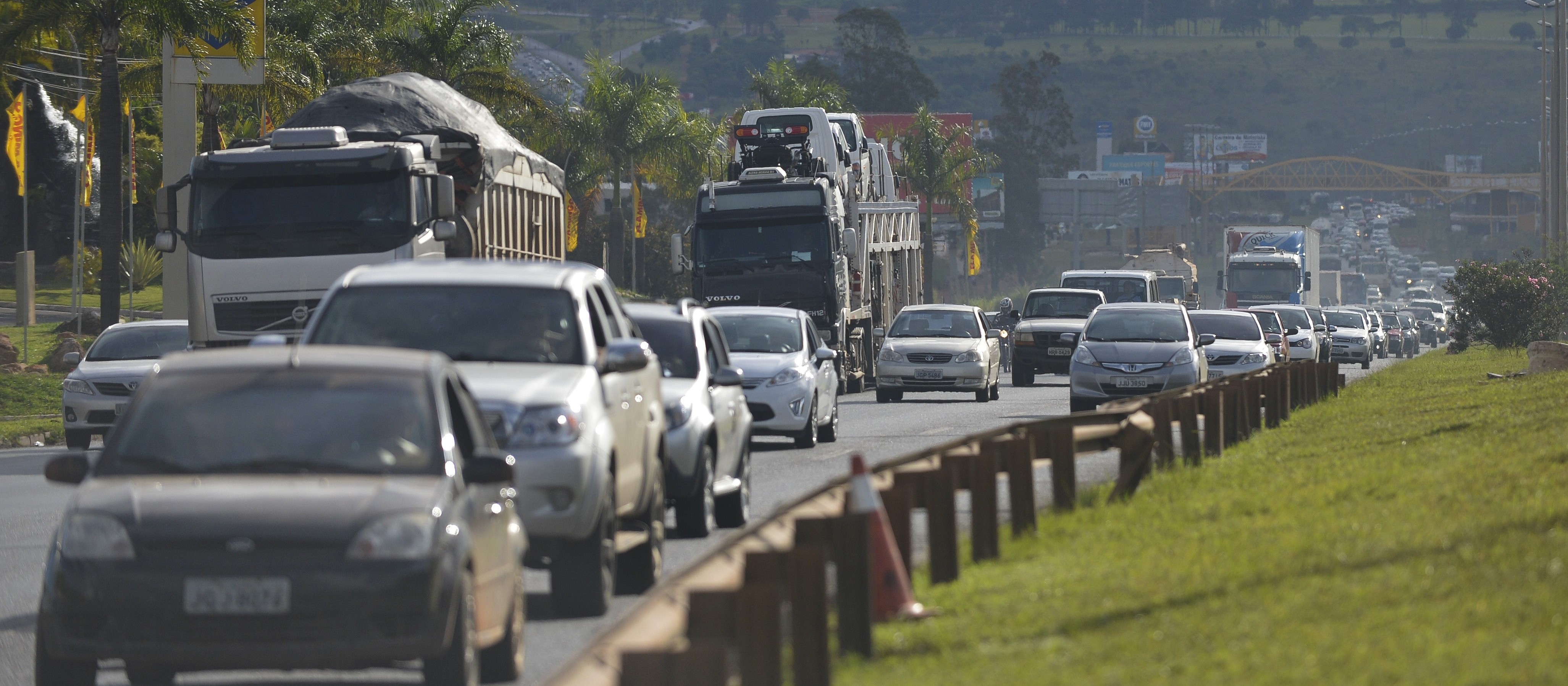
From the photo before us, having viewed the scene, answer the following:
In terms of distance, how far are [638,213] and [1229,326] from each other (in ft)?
138

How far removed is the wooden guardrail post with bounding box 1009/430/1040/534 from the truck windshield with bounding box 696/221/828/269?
19.8 meters

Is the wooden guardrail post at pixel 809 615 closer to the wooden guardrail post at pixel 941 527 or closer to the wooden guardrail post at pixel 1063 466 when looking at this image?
the wooden guardrail post at pixel 941 527

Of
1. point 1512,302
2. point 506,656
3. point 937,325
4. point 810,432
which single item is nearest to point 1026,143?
point 1512,302

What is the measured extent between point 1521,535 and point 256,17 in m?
28.2

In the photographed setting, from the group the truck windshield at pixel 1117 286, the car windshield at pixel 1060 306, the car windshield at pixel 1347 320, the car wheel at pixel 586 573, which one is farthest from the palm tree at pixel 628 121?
the car wheel at pixel 586 573

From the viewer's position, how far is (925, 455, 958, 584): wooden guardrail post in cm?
939

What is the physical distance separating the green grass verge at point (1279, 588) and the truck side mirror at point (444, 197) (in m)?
8.20

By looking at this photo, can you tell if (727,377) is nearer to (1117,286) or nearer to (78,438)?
(78,438)

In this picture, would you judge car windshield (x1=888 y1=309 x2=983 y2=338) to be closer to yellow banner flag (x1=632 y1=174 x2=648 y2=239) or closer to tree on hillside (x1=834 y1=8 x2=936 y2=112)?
yellow banner flag (x1=632 y1=174 x2=648 y2=239)

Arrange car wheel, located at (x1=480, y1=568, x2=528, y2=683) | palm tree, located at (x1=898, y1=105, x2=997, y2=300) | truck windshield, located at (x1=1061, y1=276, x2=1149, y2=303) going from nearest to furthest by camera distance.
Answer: car wheel, located at (x1=480, y1=568, x2=528, y2=683) → truck windshield, located at (x1=1061, y1=276, x2=1149, y2=303) → palm tree, located at (x1=898, y1=105, x2=997, y2=300)

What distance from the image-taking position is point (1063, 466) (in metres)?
12.1

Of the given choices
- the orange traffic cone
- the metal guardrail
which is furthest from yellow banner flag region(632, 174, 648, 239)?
the orange traffic cone

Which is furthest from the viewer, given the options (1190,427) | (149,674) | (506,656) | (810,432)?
(810,432)

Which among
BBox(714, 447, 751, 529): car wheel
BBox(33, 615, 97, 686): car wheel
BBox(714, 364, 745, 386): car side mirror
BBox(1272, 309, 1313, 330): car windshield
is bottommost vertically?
BBox(1272, 309, 1313, 330): car windshield
